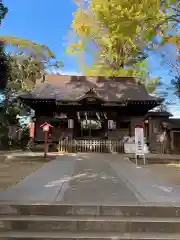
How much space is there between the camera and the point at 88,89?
25422 mm

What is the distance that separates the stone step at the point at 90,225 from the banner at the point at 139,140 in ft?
29.2

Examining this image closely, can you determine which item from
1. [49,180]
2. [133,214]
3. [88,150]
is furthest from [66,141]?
[133,214]

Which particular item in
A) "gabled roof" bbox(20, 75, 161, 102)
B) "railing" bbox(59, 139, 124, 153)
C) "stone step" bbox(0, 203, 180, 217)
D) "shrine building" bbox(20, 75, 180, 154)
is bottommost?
"stone step" bbox(0, 203, 180, 217)

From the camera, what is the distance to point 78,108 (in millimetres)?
24047

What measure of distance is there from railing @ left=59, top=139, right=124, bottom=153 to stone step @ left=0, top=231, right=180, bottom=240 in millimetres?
16903

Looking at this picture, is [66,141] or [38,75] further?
[38,75]

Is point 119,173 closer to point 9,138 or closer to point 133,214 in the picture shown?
point 133,214

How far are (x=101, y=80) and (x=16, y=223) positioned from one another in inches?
897

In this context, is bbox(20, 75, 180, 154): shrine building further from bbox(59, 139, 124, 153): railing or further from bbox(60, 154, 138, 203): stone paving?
bbox(60, 154, 138, 203): stone paving

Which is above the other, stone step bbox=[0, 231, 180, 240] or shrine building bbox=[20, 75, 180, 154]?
shrine building bbox=[20, 75, 180, 154]

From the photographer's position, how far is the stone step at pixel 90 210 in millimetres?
5930

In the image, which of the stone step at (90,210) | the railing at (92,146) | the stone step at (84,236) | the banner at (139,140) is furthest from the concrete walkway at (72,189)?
the railing at (92,146)

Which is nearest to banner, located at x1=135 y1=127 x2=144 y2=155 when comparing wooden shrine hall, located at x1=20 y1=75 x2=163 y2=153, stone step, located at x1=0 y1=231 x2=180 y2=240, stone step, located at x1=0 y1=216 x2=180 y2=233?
wooden shrine hall, located at x1=20 y1=75 x2=163 y2=153

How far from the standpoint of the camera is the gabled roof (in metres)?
23.7
